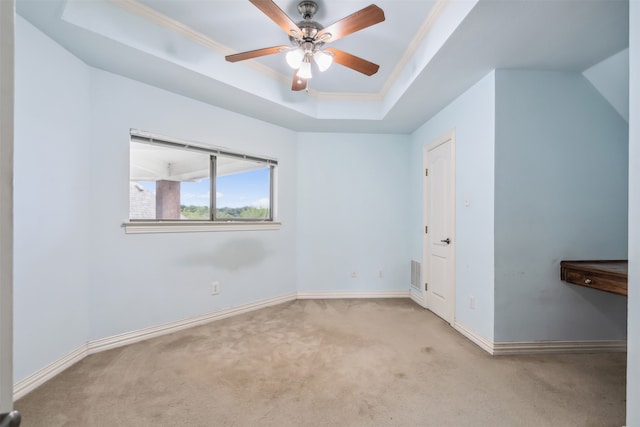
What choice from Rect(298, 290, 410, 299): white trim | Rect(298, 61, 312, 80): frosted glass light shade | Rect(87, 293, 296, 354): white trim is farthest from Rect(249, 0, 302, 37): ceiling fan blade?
Rect(298, 290, 410, 299): white trim

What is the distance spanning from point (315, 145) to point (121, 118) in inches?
88.9

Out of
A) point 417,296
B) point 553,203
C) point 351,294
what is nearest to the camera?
point 553,203

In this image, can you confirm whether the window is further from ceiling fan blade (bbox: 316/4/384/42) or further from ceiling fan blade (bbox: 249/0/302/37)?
ceiling fan blade (bbox: 316/4/384/42)

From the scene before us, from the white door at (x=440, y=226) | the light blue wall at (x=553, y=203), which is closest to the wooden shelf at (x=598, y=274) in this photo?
the light blue wall at (x=553, y=203)

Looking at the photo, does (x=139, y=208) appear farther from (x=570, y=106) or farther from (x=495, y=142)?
(x=570, y=106)

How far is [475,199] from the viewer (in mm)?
2670

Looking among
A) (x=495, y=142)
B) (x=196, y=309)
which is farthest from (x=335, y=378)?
(x=495, y=142)

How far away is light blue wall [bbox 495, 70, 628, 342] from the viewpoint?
7.86ft

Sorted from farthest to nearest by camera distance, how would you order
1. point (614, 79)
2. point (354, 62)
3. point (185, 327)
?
point (185, 327), point (614, 79), point (354, 62)

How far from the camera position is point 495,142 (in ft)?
7.88

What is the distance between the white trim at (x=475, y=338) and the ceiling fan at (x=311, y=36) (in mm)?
2400

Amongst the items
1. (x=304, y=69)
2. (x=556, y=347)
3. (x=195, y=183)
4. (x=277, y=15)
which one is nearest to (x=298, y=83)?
(x=304, y=69)
